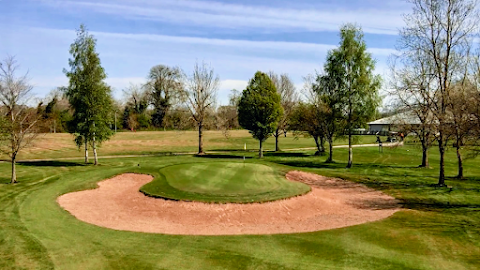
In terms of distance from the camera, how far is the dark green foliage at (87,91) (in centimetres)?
4178

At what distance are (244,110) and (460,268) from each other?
1523 inches

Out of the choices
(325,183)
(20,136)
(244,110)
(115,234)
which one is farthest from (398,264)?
(244,110)

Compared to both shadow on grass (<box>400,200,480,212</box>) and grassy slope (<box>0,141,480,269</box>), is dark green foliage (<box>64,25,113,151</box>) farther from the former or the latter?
shadow on grass (<box>400,200,480,212</box>)

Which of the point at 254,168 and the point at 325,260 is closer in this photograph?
the point at 325,260

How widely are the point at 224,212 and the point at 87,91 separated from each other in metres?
27.9

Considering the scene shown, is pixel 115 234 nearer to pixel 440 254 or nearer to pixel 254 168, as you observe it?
pixel 440 254

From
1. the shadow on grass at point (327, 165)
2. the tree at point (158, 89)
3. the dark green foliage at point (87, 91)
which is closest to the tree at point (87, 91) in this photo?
the dark green foliage at point (87, 91)

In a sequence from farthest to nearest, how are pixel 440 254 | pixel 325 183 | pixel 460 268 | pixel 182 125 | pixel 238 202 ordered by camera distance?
1. pixel 182 125
2. pixel 325 183
3. pixel 238 202
4. pixel 440 254
5. pixel 460 268

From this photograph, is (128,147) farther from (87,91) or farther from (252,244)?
(252,244)

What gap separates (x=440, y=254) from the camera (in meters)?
15.9

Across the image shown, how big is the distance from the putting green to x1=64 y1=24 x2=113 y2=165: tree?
1344 centimetres

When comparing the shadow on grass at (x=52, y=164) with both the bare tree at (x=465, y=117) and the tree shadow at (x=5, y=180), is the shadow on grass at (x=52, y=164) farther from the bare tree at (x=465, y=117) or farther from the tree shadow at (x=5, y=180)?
the bare tree at (x=465, y=117)

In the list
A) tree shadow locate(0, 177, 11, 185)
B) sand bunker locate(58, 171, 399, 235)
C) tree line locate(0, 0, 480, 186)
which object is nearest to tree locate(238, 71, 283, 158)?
tree line locate(0, 0, 480, 186)

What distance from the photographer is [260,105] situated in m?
50.0
